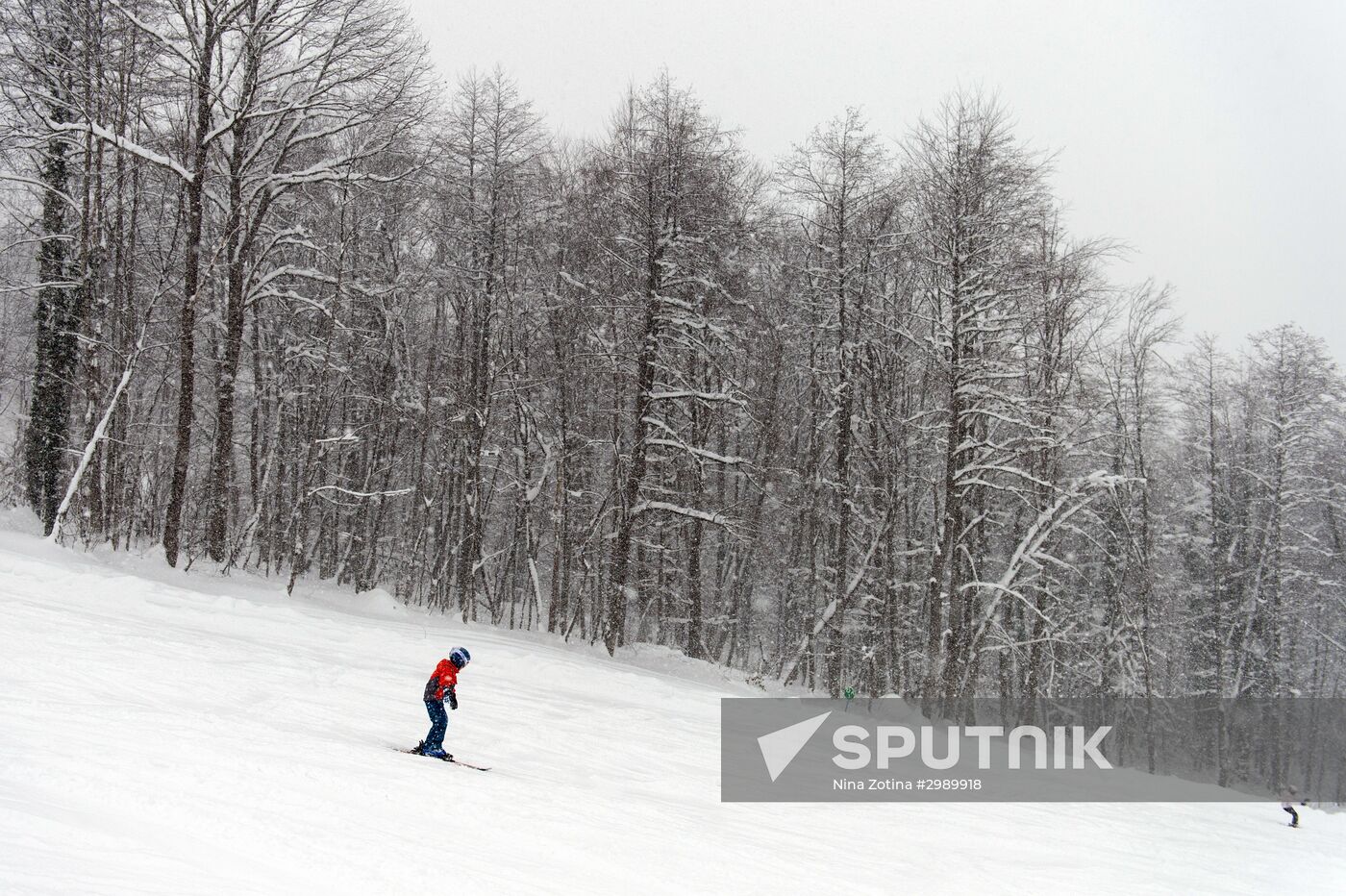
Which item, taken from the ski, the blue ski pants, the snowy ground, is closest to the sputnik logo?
the snowy ground

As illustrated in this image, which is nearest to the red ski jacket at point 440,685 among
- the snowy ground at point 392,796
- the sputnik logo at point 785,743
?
the snowy ground at point 392,796

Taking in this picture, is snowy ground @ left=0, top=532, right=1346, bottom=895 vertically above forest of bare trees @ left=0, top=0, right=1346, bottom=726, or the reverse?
forest of bare trees @ left=0, top=0, right=1346, bottom=726

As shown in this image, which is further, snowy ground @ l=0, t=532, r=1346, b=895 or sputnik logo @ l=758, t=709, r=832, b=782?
sputnik logo @ l=758, t=709, r=832, b=782

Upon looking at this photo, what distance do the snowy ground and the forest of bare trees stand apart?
216 inches

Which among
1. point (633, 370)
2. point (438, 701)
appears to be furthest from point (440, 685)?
point (633, 370)

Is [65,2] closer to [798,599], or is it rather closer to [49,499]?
[49,499]

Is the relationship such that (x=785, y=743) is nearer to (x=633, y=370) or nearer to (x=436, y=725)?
(x=436, y=725)

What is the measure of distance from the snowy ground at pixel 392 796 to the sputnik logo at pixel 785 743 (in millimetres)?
970

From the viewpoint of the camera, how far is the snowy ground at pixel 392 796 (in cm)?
616

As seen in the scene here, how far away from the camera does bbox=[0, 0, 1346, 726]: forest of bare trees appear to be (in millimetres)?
18812

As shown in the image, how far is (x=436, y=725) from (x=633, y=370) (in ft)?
45.1

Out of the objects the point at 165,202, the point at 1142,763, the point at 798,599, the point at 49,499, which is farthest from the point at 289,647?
the point at 1142,763

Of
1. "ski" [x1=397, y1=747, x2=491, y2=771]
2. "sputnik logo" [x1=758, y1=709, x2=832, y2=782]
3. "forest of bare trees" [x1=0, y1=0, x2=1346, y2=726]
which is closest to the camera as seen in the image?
"ski" [x1=397, y1=747, x2=491, y2=771]

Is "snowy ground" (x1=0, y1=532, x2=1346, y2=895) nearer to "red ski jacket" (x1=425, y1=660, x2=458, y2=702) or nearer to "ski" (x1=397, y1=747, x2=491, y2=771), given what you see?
"ski" (x1=397, y1=747, x2=491, y2=771)
